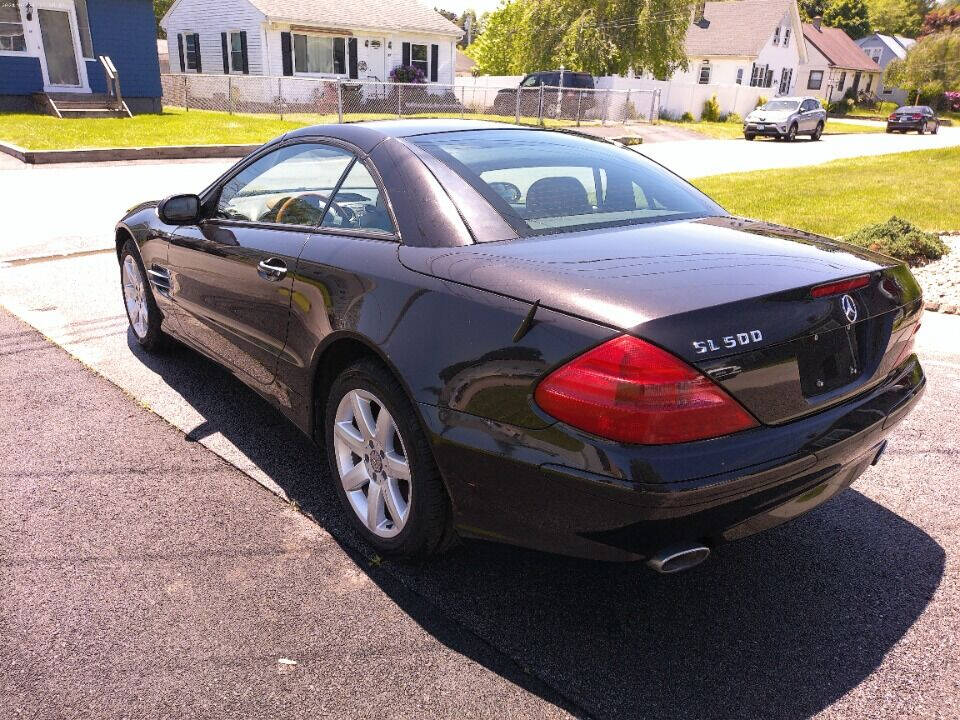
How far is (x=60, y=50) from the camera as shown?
22453 millimetres

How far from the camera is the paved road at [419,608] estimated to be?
2.35 m

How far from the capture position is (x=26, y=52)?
21.4 meters

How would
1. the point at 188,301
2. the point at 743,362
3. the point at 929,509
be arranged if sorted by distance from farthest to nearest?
1. the point at 188,301
2. the point at 929,509
3. the point at 743,362

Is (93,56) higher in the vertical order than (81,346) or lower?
higher

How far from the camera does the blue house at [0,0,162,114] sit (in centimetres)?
2123

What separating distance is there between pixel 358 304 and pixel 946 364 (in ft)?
14.5

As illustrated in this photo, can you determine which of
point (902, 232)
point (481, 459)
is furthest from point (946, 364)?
point (481, 459)

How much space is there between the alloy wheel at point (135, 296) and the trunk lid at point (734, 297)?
3.04m

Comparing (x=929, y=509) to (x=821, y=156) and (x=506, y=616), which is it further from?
(x=821, y=156)

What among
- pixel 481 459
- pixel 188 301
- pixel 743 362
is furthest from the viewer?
pixel 188 301

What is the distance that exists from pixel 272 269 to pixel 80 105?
22.5m

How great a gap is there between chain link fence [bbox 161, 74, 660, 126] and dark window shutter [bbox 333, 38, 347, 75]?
110 inches

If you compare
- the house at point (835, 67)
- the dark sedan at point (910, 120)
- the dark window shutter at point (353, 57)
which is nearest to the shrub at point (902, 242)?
the dark window shutter at point (353, 57)

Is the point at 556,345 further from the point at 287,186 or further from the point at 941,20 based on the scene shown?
the point at 941,20
